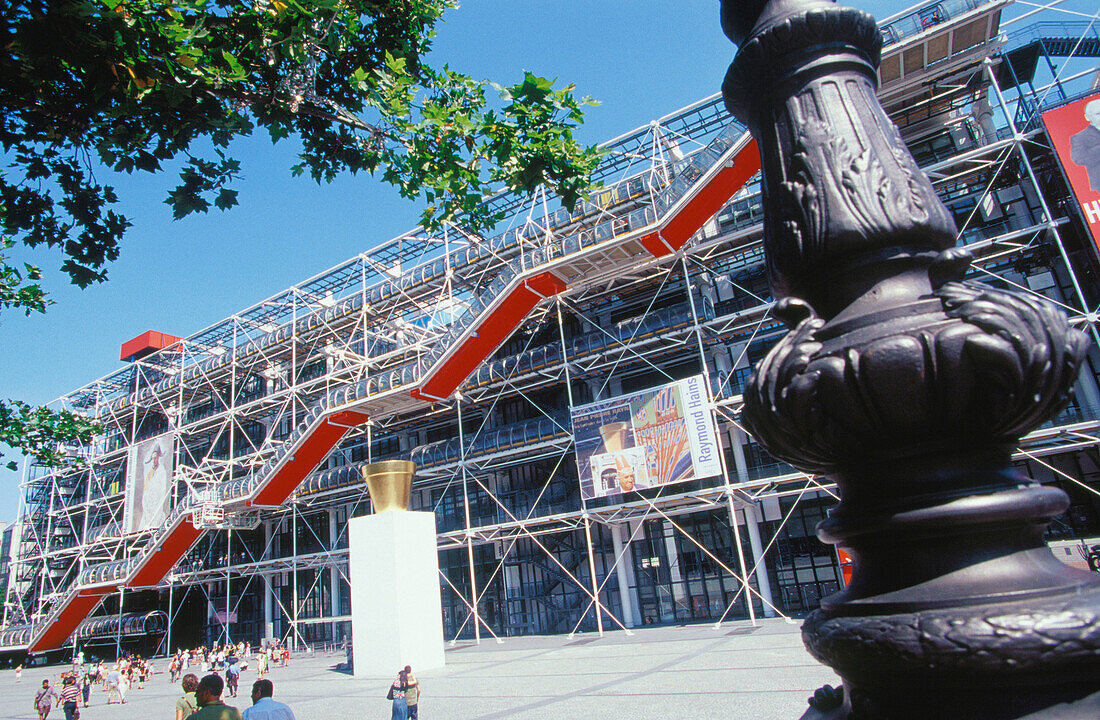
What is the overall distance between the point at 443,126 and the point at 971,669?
3.92 m

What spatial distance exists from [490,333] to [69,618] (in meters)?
23.3

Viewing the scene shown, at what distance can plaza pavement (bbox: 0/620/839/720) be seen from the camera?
841 cm

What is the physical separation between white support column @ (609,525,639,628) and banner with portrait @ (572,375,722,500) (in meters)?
2.95

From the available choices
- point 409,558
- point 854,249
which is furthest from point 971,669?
point 409,558

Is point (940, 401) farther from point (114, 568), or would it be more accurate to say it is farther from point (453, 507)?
point (114, 568)

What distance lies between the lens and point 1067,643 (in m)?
1.06

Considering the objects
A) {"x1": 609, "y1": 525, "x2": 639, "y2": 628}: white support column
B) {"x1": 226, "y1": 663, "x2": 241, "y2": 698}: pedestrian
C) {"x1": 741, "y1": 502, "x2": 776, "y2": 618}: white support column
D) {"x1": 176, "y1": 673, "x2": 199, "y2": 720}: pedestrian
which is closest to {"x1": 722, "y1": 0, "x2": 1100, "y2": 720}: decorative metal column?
{"x1": 176, "y1": 673, "x2": 199, "y2": 720}: pedestrian

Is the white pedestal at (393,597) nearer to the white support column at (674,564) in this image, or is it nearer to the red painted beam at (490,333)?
the red painted beam at (490,333)

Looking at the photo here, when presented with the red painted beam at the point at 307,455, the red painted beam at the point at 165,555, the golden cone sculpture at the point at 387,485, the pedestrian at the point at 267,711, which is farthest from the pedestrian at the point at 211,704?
the red painted beam at the point at 165,555

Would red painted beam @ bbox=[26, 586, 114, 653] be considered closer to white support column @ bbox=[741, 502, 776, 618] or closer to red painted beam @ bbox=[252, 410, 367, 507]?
red painted beam @ bbox=[252, 410, 367, 507]

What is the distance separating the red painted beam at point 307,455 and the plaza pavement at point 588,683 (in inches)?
231

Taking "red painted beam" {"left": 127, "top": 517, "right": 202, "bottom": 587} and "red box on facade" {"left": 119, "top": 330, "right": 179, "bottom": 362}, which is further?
"red box on facade" {"left": 119, "top": 330, "right": 179, "bottom": 362}

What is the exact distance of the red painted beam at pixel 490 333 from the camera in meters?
18.1

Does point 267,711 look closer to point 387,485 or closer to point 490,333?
point 387,485
